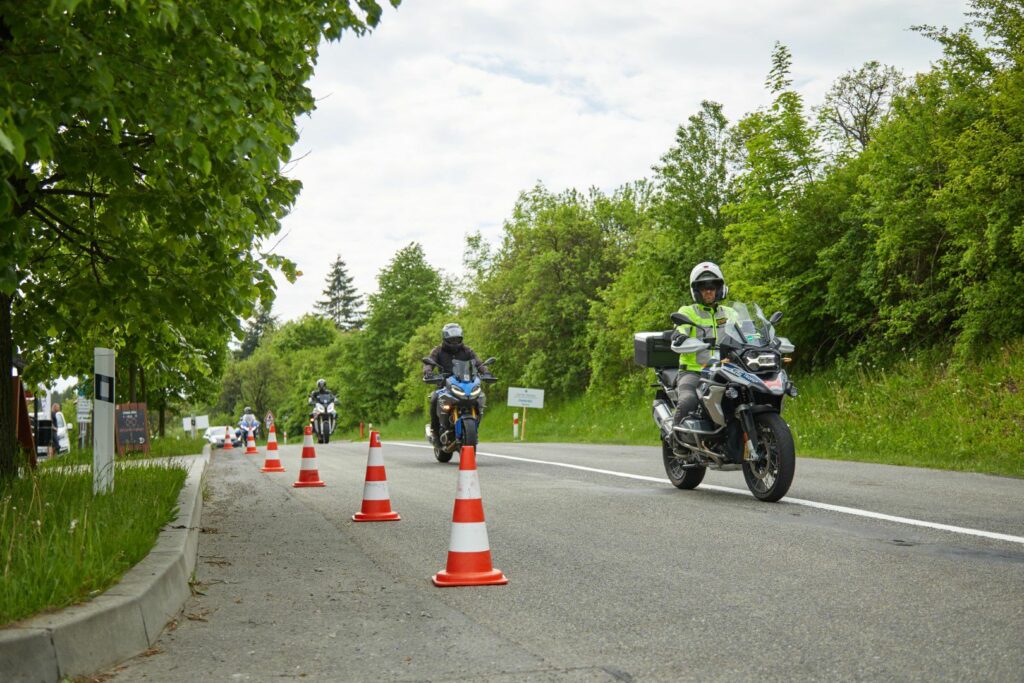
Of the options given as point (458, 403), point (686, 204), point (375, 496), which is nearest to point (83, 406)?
point (458, 403)

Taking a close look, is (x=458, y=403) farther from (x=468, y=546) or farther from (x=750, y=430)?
(x=468, y=546)

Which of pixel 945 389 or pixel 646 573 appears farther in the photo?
pixel 945 389

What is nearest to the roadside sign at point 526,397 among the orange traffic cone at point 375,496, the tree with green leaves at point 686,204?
the tree with green leaves at point 686,204

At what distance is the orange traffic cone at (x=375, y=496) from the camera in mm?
8938

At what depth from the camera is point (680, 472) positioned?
415 inches

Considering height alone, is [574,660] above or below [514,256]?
below

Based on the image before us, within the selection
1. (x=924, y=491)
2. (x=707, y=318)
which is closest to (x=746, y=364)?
(x=707, y=318)

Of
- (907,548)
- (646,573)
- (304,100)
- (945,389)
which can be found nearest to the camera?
(646,573)

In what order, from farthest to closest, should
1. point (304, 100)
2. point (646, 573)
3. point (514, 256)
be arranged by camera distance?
point (514, 256), point (304, 100), point (646, 573)

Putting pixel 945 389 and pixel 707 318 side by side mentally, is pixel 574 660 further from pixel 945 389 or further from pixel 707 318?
pixel 945 389

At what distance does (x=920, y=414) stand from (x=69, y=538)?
15267mm

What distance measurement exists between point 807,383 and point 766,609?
18.4 metres

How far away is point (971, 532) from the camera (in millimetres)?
7129

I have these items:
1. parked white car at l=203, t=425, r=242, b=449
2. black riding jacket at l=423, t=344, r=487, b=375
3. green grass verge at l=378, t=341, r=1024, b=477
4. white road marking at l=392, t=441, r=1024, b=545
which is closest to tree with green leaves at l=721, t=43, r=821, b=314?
green grass verge at l=378, t=341, r=1024, b=477
